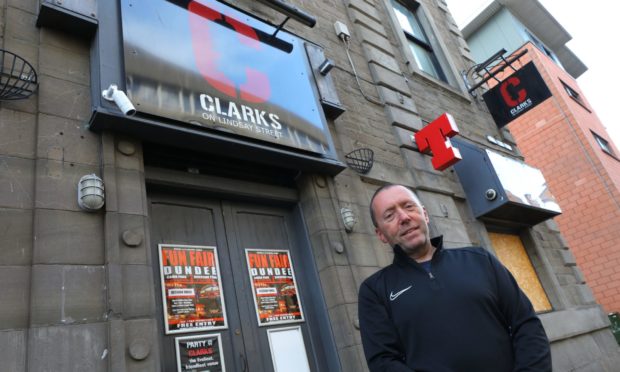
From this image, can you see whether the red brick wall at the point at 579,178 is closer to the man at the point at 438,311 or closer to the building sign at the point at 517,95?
the building sign at the point at 517,95

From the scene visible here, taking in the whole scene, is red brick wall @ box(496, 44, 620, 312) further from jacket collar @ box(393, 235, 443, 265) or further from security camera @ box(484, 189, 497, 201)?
jacket collar @ box(393, 235, 443, 265)

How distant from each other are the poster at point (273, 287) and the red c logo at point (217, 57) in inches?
64.3

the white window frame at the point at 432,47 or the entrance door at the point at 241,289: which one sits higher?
the white window frame at the point at 432,47

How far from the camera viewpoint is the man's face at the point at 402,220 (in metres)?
2.07

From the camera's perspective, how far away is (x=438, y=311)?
1816 mm

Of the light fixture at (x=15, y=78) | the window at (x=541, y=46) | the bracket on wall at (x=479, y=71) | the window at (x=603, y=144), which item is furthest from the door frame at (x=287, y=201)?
the window at (x=541, y=46)

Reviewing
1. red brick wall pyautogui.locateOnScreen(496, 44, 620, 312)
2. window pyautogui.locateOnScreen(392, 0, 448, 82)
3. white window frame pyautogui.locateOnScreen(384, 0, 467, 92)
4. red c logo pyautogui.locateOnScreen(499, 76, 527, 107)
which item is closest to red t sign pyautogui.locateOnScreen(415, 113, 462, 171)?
white window frame pyautogui.locateOnScreen(384, 0, 467, 92)

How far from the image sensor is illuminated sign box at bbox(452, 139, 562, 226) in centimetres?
680

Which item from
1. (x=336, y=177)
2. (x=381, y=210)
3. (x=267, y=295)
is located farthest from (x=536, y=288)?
(x=381, y=210)

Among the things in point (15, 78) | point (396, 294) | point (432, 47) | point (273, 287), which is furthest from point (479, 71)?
point (15, 78)

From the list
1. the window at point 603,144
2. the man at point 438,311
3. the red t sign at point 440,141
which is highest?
the window at point 603,144

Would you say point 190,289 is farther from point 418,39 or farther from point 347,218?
point 418,39

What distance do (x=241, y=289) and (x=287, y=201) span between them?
1201mm

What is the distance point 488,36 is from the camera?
1800 centimetres
